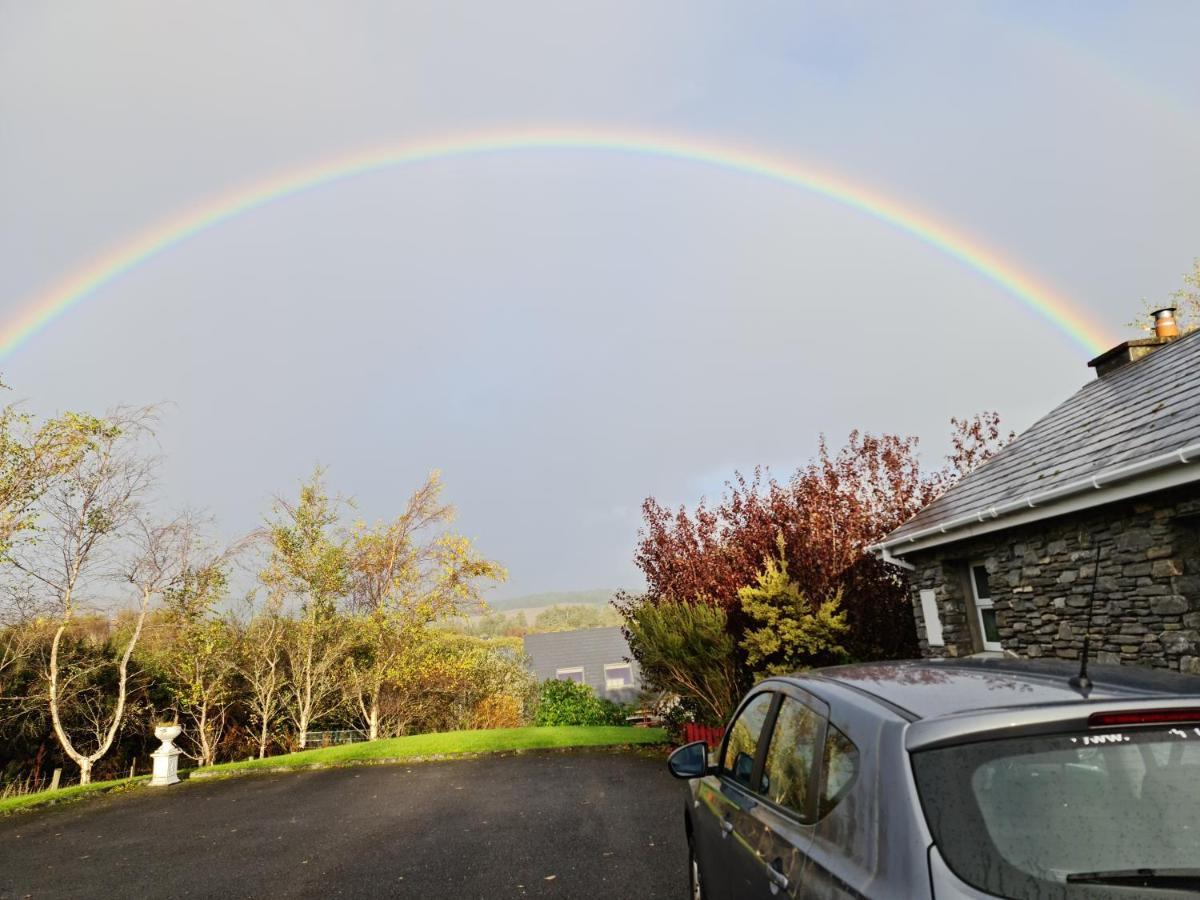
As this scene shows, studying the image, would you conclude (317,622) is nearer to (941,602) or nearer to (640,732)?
(640,732)

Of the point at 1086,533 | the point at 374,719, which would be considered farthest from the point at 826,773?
the point at 374,719

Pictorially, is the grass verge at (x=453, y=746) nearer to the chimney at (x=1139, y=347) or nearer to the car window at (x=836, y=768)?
the chimney at (x=1139, y=347)

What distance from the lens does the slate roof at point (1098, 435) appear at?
21.9 feet

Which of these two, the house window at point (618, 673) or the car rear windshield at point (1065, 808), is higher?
the car rear windshield at point (1065, 808)

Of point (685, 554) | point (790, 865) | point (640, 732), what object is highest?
point (685, 554)

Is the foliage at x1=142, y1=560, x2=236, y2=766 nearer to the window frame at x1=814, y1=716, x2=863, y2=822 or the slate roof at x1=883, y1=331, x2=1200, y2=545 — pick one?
the slate roof at x1=883, y1=331, x2=1200, y2=545

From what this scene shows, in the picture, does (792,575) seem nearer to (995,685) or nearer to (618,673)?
(995,685)

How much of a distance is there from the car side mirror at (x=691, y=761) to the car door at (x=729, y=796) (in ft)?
0.25

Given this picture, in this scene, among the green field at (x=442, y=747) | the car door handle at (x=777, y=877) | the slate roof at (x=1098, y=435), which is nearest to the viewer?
the car door handle at (x=777, y=877)

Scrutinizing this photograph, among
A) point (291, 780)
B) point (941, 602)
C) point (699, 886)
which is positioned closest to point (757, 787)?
point (699, 886)

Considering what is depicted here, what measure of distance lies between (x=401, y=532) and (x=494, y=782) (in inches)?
440

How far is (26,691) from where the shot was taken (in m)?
14.4

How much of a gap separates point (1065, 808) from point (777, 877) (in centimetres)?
94

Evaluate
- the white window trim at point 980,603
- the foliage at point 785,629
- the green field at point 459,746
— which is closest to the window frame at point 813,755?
the white window trim at point 980,603
